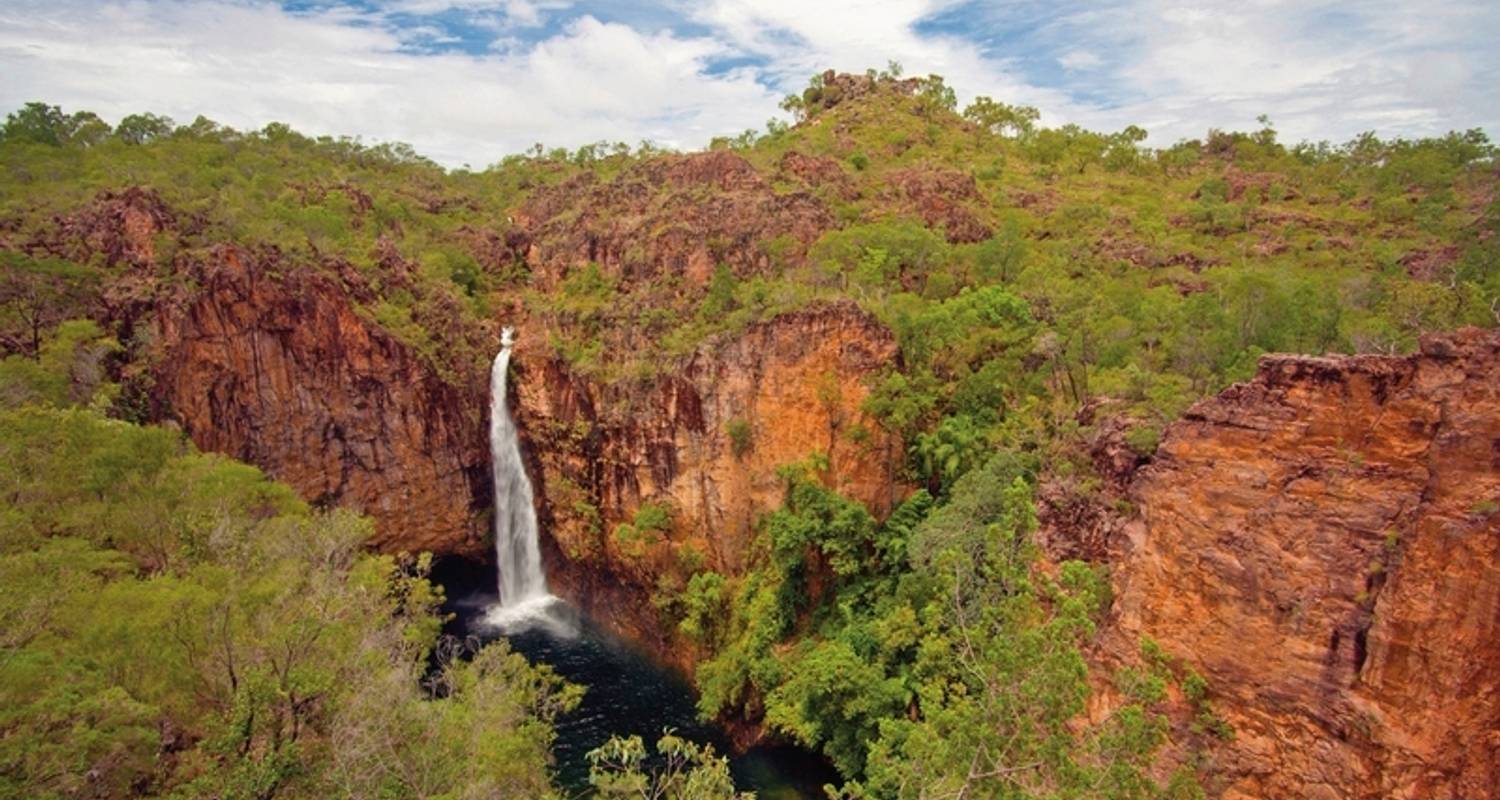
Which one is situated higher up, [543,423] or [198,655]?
[543,423]

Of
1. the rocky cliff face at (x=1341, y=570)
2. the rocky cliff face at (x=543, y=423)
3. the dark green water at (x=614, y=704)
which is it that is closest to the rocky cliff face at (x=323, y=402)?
the rocky cliff face at (x=543, y=423)

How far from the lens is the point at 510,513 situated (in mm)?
33375

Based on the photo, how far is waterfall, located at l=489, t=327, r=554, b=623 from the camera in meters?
33.0

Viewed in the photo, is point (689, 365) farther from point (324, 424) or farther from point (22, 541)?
point (22, 541)

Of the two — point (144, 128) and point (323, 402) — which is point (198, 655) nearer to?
point (323, 402)

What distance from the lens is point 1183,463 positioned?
1472cm

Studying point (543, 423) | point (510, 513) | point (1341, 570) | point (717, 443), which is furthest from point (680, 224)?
point (1341, 570)

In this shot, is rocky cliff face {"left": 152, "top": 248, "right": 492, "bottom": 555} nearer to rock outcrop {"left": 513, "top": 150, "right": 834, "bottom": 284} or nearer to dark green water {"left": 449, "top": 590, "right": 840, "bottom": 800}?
dark green water {"left": 449, "top": 590, "right": 840, "bottom": 800}

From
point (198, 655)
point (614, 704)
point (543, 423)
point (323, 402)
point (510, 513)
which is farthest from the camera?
point (510, 513)

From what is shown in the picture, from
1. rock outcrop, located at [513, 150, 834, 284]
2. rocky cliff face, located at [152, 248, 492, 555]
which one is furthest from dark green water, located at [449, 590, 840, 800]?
rock outcrop, located at [513, 150, 834, 284]

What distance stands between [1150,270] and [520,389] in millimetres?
26473

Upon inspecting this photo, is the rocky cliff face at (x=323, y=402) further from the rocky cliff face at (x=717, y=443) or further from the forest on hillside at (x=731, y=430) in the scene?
the rocky cliff face at (x=717, y=443)

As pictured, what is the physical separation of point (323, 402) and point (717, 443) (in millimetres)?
15702

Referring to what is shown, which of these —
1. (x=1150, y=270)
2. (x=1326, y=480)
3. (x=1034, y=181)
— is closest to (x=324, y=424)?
(x=1326, y=480)
